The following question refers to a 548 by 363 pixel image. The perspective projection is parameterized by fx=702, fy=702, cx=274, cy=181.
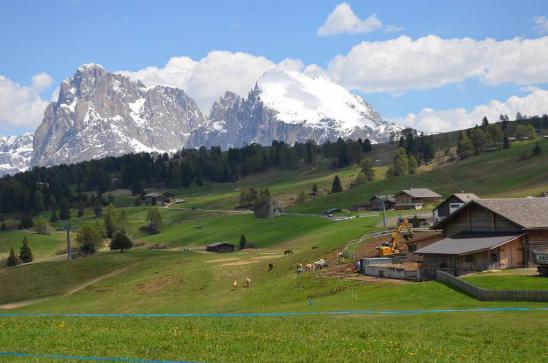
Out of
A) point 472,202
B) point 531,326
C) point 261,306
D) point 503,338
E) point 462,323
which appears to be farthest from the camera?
point 472,202

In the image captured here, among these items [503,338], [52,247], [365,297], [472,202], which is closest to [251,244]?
[52,247]

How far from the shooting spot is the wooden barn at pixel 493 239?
2463 inches

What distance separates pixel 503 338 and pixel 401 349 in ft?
18.4

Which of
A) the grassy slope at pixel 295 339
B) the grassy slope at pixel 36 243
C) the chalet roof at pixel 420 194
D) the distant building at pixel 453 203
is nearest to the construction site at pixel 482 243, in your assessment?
the grassy slope at pixel 295 339

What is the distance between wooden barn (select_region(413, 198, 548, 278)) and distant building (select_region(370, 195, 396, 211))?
10572 centimetres

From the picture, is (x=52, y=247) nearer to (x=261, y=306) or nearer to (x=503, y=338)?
(x=261, y=306)

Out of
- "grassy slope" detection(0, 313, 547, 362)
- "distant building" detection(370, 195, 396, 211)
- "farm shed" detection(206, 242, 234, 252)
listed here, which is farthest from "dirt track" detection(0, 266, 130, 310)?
"distant building" detection(370, 195, 396, 211)

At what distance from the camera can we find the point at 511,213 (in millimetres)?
65812

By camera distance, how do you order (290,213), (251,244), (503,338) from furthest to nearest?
(290,213) < (251,244) < (503,338)

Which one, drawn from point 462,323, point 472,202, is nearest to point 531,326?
point 462,323

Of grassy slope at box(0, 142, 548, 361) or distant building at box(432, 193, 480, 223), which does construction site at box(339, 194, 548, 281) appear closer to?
grassy slope at box(0, 142, 548, 361)

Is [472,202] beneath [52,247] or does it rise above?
above

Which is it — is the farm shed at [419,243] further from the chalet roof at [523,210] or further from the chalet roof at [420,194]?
the chalet roof at [420,194]

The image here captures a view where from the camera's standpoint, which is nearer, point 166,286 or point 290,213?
point 166,286
